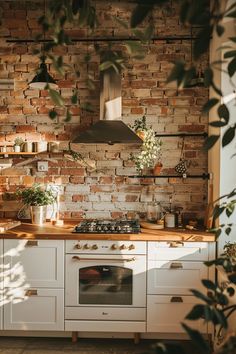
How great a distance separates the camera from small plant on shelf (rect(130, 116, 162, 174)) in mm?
3557

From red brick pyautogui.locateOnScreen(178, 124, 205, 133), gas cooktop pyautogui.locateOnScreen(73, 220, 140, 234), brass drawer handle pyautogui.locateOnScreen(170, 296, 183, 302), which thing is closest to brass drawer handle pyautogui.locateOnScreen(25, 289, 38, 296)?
gas cooktop pyautogui.locateOnScreen(73, 220, 140, 234)

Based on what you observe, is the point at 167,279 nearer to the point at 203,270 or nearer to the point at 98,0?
the point at 203,270

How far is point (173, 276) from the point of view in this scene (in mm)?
3062

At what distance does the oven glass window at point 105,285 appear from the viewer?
307 centimetres

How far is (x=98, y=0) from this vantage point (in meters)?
3.71

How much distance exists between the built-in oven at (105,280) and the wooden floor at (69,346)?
9.9 inches

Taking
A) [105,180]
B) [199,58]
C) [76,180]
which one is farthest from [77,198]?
[199,58]

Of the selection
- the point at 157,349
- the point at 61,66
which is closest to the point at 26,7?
the point at 61,66

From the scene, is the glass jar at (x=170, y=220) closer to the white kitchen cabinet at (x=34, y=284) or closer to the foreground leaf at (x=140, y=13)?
the white kitchen cabinet at (x=34, y=284)

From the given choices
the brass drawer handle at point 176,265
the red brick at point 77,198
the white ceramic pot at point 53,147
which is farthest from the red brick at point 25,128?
the brass drawer handle at point 176,265

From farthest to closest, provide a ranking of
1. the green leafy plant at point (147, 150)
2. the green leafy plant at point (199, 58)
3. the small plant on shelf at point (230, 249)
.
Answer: the green leafy plant at point (147, 150) < the small plant on shelf at point (230, 249) < the green leafy plant at point (199, 58)

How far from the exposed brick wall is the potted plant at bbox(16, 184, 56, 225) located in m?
0.26

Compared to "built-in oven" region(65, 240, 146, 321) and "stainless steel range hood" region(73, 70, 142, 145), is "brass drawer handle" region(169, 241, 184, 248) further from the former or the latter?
"stainless steel range hood" region(73, 70, 142, 145)

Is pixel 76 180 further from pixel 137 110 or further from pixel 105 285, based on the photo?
pixel 105 285
